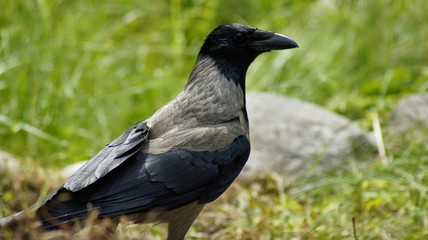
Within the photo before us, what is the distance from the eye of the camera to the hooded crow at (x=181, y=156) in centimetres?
390

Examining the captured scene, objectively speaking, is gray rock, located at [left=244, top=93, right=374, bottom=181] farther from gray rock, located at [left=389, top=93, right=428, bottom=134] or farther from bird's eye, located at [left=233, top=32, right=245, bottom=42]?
bird's eye, located at [left=233, top=32, right=245, bottom=42]

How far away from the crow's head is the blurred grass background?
1.07 m

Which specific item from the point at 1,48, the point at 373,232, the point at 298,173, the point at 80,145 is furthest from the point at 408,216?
the point at 1,48

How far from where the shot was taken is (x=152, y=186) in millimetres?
3988

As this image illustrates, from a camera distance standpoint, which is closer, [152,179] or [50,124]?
[152,179]

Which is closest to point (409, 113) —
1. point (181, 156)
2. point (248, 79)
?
point (248, 79)

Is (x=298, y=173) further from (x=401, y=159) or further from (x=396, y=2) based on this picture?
(x=396, y=2)

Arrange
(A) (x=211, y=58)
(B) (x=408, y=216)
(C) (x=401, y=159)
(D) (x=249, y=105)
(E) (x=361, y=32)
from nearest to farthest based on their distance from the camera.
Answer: (A) (x=211, y=58), (B) (x=408, y=216), (C) (x=401, y=159), (D) (x=249, y=105), (E) (x=361, y=32)

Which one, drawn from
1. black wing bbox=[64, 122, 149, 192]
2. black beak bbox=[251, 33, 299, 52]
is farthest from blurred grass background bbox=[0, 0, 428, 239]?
black wing bbox=[64, 122, 149, 192]

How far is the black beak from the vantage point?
15.1 ft

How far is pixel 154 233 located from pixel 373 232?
52.0 inches

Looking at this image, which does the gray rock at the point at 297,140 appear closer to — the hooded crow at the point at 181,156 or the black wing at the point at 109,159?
→ the hooded crow at the point at 181,156

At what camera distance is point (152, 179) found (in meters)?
4.00

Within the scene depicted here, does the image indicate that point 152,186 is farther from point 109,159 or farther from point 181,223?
point 181,223
